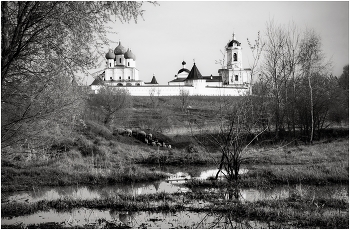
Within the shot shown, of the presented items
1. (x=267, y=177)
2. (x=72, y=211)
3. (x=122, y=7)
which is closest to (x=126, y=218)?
(x=72, y=211)

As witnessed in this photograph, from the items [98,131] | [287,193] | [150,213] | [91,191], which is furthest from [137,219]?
[98,131]

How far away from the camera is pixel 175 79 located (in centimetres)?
8006

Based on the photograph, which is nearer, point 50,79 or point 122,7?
point 122,7

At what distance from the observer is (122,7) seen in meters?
5.88

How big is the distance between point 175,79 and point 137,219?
7338cm

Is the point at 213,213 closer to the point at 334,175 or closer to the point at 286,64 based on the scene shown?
the point at 334,175

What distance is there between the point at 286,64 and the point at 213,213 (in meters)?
16.1

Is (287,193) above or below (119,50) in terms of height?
below

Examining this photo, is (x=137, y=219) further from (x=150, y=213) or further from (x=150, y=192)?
(x=150, y=192)

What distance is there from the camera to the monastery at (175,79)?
220 ft

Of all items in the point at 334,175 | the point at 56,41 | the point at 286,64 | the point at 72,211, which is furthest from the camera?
the point at 286,64

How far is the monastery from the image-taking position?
67062mm

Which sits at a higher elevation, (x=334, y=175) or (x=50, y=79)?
(x=50, y=79)

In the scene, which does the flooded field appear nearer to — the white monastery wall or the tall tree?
the tall tree
